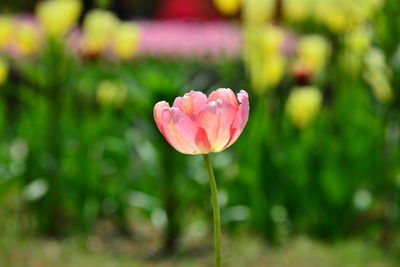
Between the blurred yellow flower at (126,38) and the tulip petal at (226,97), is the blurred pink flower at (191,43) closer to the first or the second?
the blurred yellow flower at (126,38)

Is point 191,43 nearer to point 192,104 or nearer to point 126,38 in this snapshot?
point 126,38

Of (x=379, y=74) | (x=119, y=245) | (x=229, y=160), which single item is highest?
(x=379, y=74)

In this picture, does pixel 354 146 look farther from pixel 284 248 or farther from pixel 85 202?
pixel 85 202

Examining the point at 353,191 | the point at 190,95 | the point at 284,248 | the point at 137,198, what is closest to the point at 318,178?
the point at 353,191

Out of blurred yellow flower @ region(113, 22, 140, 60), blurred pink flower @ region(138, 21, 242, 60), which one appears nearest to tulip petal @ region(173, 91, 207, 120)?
blurred yellow flower @ region(113, 22, 140, 60)

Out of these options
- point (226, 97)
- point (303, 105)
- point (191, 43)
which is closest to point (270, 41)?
point (303, 105)

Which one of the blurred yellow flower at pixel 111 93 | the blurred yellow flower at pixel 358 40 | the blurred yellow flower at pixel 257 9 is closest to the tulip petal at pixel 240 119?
the blurred yellow flower at pixel 257 9

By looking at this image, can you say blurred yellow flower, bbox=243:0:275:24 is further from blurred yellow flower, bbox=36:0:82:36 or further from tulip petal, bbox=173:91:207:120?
tulip petal, bbox=173:91:207:120
